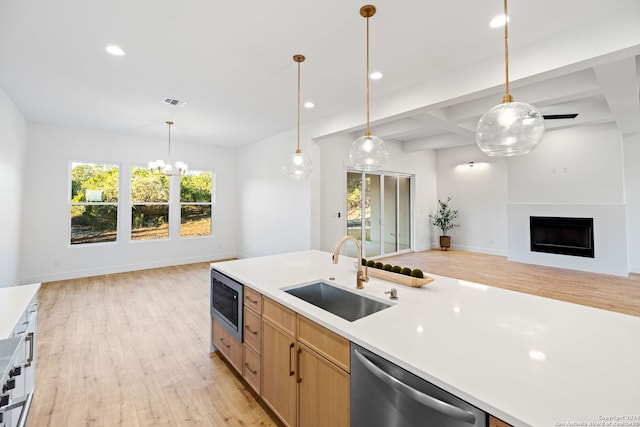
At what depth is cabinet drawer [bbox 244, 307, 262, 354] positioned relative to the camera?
80.0 inches

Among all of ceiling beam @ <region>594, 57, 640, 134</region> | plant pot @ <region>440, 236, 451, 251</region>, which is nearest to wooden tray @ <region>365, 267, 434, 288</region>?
ceiling beam @ <region>594, 57, 640, 134</region>

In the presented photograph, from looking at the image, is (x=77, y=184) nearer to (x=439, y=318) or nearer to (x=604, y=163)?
(x=439, y=318)

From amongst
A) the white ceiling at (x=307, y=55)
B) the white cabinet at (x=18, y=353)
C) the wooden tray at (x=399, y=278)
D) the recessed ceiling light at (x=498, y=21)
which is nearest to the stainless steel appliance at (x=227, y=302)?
the wooden tray at (x=399, y=278)

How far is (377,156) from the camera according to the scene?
2395 millimetres

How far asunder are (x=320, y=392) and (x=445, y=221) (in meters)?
7.72

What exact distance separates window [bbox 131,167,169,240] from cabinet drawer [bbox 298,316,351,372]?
595 cm

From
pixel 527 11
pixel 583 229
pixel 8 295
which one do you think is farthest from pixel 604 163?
pixel 8 295

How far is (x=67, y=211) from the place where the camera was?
18.0 ft

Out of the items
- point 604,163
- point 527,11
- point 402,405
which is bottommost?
point 402,405

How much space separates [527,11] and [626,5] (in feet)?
2.30

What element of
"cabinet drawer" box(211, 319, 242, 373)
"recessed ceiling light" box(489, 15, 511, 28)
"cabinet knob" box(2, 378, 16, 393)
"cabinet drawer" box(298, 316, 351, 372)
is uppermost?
"recessed ceiling light" box(489, 15, 511, 28)

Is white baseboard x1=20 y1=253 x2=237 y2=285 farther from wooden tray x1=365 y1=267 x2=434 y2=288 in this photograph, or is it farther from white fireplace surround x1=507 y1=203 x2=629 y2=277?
white fireplace surround x1=507 y1=203 x2=629 y2=277

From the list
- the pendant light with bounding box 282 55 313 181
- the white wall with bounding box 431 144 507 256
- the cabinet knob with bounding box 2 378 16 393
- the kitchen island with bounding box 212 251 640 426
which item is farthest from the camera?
the white wall with bounding box 431 144 507 256

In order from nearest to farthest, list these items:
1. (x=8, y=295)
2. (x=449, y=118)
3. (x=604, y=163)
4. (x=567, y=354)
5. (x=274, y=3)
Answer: (x=567, y=354) → (x=8, y=295) → (x=274, y=3) → (x=449, y=118) → (x=604, y=163)
